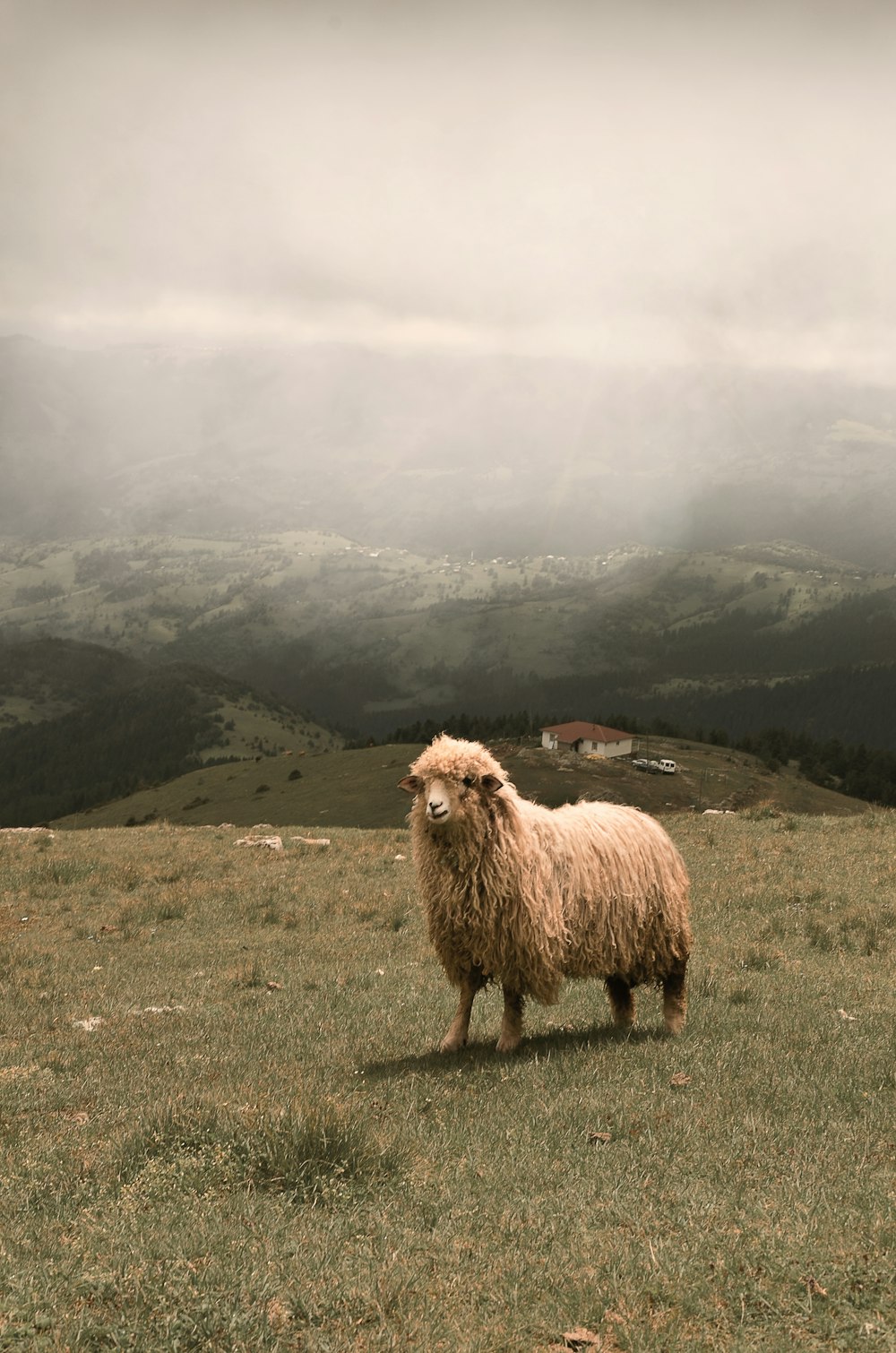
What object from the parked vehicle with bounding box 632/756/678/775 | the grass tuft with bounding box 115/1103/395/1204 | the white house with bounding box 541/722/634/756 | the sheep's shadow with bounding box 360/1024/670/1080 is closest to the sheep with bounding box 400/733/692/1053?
the sheep's shadow with bounding box 360/1024/670/1080

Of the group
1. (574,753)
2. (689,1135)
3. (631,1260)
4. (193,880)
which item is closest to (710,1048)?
(689,1135)

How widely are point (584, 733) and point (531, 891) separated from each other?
18736 cm

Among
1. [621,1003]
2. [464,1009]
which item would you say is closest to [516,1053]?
[464,1009]

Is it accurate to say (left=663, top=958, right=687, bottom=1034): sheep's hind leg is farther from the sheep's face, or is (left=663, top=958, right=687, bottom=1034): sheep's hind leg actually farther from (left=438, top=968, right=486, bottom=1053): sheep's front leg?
the sheep's face

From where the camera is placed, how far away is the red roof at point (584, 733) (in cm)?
19400

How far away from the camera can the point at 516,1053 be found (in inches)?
448

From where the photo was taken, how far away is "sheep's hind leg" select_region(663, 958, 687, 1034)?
12.7m

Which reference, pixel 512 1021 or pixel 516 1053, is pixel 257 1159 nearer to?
pixel 516 1053

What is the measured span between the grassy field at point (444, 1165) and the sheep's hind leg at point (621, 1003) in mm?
357

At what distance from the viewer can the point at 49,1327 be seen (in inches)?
201

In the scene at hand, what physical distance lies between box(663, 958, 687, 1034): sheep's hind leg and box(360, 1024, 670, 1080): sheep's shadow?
10.0 inches

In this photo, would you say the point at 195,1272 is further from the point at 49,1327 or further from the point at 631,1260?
the point at 631,1260

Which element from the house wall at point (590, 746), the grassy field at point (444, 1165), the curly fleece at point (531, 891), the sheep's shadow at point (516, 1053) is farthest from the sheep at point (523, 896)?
the house wall at point (590, 746)

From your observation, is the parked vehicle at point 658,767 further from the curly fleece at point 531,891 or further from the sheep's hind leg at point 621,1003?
the curly fleece at point 531,891
